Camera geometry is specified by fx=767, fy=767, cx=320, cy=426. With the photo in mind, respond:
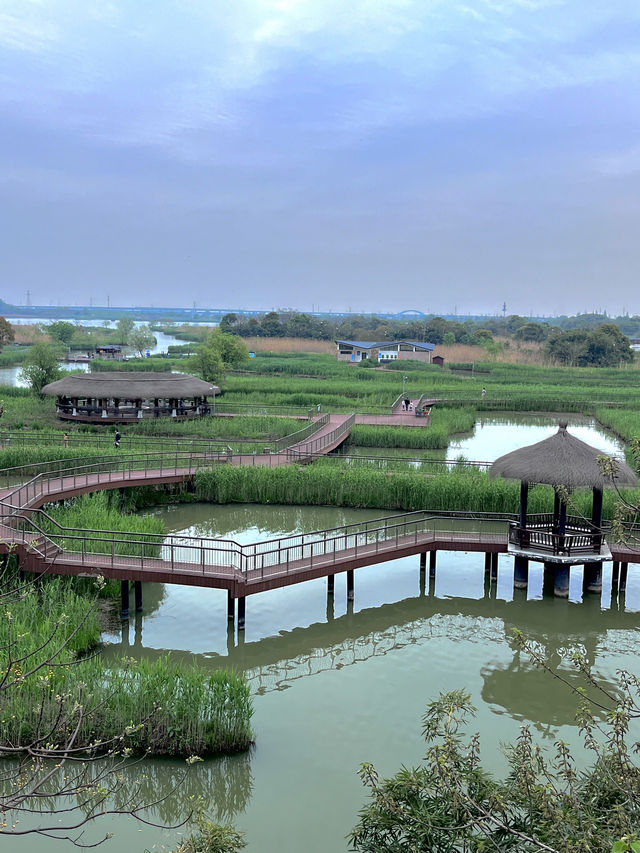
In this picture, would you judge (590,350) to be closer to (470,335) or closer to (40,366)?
(470,335)

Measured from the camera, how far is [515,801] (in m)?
9.66

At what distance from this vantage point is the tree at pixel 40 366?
2238 inches

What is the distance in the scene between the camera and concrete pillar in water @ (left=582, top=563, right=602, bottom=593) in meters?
23.4

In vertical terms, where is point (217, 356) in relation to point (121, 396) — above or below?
above

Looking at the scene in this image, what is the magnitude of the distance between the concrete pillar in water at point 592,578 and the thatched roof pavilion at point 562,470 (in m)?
1.15

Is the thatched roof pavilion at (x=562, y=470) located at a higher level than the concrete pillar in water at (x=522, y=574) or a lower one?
higher

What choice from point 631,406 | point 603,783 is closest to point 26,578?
point 603,783

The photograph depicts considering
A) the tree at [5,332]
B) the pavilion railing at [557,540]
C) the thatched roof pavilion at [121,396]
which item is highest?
the tree at [5,332]

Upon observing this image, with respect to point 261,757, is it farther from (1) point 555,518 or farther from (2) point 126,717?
(1) point 555,518

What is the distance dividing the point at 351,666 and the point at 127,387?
32.9 metres

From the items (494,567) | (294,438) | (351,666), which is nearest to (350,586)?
(351,666)

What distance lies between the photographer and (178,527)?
30000 millimetres

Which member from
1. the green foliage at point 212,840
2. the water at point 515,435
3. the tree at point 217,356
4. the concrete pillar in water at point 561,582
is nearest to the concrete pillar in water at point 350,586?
the concrete pillar in water at point 561,582

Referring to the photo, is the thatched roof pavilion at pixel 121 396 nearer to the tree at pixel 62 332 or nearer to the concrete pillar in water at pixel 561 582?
the concrete pillar in water at pixel 561 582
